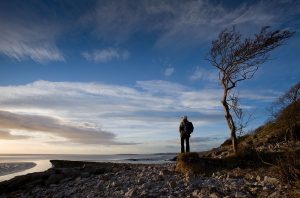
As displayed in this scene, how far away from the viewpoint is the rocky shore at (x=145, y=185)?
9891 mm

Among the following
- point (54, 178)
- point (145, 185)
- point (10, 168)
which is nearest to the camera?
point (145, 185)

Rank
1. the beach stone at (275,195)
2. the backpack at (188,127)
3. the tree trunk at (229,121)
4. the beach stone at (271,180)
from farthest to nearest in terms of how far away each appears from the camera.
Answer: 1. the backpack at (188,127)
2. the tree trunk at (229,121)
3. the beach stone at (271,180)
4. the beach stone at (275,195)

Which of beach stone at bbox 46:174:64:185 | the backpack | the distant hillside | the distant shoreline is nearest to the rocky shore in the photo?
beach stone at bbox 46:174:64:185

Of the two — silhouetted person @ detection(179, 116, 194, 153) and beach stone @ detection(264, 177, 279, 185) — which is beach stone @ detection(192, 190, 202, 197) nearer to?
beach stone @ detection(264, 177, 279, 185)

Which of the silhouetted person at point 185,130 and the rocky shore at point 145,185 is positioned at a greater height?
the silhouetted person at point 185,130

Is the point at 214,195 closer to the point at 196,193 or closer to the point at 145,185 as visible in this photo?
the point at 196,193

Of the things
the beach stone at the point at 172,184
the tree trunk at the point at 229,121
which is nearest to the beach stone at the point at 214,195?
the beach stone at the point at 172,184

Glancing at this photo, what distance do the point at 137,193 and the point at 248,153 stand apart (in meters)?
8.61

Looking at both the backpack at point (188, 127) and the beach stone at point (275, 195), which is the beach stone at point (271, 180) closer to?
the beach stone at point (275, 195)

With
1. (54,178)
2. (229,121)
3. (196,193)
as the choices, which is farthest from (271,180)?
(54,178)

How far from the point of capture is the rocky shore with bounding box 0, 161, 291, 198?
9891mm

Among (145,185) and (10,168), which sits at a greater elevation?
(10,168)

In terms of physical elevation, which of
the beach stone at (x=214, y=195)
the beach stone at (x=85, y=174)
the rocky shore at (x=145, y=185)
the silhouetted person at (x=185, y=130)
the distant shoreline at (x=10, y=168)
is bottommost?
the beach stone at (x=214, y=195)

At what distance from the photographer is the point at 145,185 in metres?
11.7
